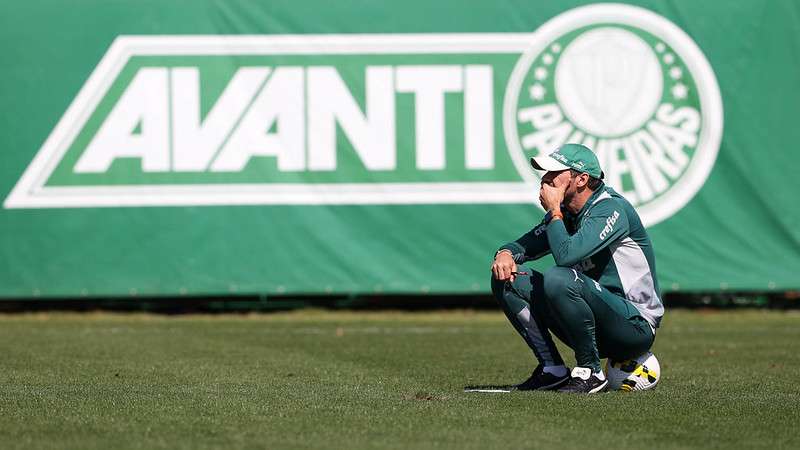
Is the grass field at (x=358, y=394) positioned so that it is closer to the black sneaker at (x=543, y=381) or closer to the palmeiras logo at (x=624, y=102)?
the black sneaker at (x=543, y=381)

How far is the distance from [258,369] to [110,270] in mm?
6435

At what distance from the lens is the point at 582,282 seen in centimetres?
713

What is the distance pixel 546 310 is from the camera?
7.43m

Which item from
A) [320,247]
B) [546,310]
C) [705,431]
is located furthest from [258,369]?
[320,247]

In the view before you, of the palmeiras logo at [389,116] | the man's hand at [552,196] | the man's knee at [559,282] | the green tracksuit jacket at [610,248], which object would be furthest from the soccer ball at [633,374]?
the palmeiras logo at [389,116]

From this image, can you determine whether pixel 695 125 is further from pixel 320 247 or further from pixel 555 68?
pixel 320 247

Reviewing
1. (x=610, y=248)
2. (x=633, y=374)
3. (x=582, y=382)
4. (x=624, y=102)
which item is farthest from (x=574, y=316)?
(x=624, y=102)

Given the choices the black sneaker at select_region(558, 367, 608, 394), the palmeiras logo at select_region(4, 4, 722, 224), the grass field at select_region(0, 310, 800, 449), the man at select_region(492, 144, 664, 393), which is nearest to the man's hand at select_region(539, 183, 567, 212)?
the man at select_region(492, 144, 664, 393)

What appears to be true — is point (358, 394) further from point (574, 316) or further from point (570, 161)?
point (570, 161)

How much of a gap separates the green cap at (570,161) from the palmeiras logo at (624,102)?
26.6 feet

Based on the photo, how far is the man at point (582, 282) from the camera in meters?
7.13

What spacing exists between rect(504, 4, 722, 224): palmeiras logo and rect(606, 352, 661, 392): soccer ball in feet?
26.1

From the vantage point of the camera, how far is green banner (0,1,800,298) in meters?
15.3

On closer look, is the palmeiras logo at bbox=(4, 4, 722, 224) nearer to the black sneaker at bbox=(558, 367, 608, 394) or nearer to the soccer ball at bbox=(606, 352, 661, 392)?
the soccer ball at bbox=(606, 352, 661, 392)
